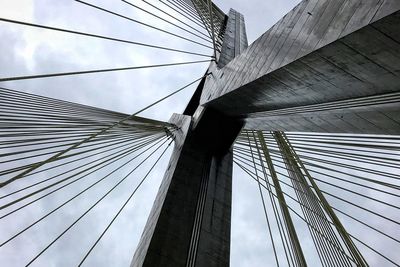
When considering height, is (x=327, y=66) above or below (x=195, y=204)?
below

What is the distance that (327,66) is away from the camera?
4492 millimetres

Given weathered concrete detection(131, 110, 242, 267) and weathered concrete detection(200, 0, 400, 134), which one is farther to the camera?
weathered concrete detection(131, 110, 242, 267)

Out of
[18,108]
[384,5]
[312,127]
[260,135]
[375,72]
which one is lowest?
[384,5]

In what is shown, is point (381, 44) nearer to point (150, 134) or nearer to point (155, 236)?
point (155, 236)

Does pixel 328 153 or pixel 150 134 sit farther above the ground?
pixel 150 134

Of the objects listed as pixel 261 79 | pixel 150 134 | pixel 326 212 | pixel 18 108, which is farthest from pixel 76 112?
pixel 326 212

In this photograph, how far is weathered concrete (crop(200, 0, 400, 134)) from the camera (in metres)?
3.56

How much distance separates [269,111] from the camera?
25.1 feet

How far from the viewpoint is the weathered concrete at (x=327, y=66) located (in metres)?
3.56

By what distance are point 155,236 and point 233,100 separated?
353 cm

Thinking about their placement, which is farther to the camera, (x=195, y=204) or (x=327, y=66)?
(x=195, y=204)

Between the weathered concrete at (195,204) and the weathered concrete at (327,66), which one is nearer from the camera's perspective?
the weathered concrete at (327,66)

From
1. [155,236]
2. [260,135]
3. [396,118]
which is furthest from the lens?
[260,135]

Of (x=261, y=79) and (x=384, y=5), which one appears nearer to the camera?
(x=384, y=5)
